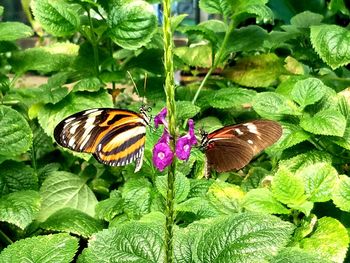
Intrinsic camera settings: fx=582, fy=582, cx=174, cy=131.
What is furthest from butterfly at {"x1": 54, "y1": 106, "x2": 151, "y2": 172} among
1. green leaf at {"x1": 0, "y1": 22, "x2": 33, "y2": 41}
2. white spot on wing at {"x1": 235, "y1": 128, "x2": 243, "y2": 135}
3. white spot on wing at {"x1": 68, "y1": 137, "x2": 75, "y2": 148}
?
green leaf at {"x1": 0, "y1": 22, "x2": 33, "y2": 41}

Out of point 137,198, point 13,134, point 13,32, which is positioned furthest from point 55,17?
point 137,198

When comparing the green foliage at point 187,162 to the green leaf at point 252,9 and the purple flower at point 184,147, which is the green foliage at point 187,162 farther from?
the purple flower at point 184,147

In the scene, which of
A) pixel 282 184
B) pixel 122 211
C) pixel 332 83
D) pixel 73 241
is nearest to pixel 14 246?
pixel 73 241

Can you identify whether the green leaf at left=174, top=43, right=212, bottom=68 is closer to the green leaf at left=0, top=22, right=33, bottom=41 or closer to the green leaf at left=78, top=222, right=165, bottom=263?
the green leaf at left=0, top=22, right=33, bottom=41

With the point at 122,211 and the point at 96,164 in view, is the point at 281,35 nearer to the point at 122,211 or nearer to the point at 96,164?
the point at 96,164

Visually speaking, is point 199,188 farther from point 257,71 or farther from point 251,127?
point 257,71

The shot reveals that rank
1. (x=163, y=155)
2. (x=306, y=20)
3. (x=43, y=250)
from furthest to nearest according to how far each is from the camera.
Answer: (x=306, y=20) < (x=43, y=250) < (x=163, y=155)
